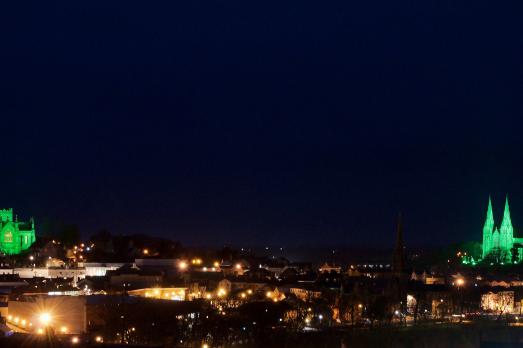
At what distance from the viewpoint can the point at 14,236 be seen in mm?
70875

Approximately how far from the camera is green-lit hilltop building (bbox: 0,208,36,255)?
70375 millimetres

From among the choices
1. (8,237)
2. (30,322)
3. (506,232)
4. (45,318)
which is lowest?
(30,322)

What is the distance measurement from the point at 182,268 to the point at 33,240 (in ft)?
55.6

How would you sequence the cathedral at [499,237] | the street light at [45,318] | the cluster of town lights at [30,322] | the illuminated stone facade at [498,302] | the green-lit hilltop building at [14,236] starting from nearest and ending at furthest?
the street light at [45,318]
the cluster of town lights at [30,322]
the illuminated stone facade at [498,302]
the green-lit hilltop building at [14,236]
the cathedral at [499,237]

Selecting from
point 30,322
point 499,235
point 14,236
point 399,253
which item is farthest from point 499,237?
point 30,322

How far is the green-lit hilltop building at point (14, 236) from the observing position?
70.4 m

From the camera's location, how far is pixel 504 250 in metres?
116

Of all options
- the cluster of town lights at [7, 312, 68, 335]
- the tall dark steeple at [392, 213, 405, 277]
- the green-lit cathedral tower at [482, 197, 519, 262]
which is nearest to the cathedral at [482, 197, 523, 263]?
the green-lit cathedral tower at [482, 197, 519, 262]

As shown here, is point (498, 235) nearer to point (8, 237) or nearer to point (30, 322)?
point (8, 237)

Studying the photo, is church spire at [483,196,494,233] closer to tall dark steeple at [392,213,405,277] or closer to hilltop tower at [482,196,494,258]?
hilltop tower at [482,196,494,258]

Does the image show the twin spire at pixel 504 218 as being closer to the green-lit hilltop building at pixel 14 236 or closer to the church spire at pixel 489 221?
the church spire at pixel 489 221

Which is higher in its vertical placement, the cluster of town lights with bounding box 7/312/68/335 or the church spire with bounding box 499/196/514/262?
the church spire with bounding box 499/196/514/262

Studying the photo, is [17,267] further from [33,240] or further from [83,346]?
[83,346]

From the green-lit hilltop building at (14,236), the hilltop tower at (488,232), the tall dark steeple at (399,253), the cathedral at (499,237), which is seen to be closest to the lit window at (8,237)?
the green-lit hilltop building at (14,236)
